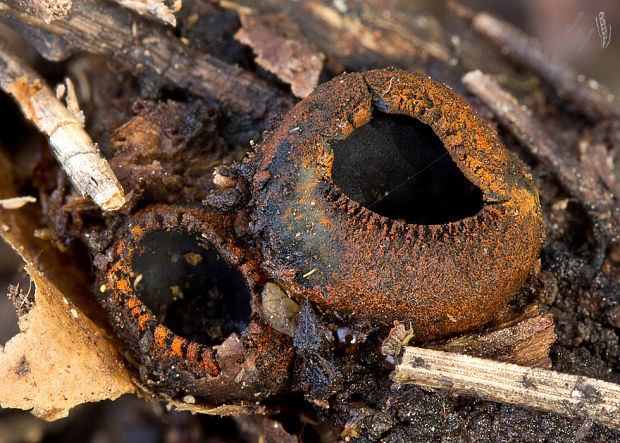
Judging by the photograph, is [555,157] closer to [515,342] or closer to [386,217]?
[515,342]

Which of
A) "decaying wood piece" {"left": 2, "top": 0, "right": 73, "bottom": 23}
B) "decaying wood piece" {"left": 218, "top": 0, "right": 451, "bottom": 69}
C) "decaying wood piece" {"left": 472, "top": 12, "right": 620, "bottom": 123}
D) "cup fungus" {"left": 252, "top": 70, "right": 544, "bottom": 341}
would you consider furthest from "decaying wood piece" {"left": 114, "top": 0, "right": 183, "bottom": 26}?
"decaying wood piece" {"left": 472, "top": 12, "right": 620, "bottom": 123}

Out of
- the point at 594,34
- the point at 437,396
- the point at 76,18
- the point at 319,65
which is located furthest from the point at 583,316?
the point at 76,18

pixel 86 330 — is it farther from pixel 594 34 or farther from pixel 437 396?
pixel 594 34

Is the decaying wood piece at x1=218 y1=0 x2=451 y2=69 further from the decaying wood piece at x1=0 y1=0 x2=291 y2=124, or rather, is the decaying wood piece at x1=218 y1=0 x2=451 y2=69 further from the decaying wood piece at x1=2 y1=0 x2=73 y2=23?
the decaying wood piece at x1=2 y1=0 x2=73 y2=23

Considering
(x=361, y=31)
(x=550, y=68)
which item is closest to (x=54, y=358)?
(x=361, y=31)

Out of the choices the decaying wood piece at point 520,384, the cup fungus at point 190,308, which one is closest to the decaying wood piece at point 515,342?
the decaying wood piece at point 520,384

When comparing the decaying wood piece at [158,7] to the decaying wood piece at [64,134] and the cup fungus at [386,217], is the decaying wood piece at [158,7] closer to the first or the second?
the decaying wood piece at [64,134]
